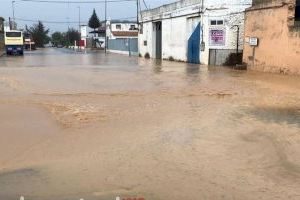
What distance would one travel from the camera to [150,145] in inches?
326

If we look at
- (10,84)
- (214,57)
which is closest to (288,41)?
(214,57)

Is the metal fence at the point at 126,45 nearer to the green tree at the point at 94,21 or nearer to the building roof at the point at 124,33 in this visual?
the building roof at the point at 124,33

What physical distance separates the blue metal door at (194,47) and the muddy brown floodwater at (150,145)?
18191 mm

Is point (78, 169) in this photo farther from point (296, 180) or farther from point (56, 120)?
point (56, 120)

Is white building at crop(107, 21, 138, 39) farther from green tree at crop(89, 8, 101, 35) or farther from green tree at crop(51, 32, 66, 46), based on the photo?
green tree at crop(51, 32, 66, 46)

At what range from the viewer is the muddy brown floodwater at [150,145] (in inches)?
237

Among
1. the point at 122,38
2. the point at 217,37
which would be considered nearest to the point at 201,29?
the point at 217,37

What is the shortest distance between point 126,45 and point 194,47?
28.9 metres

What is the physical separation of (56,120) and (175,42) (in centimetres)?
2946

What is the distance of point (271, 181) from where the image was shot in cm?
634

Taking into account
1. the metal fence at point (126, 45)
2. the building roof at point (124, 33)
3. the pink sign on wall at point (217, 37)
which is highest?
the building roof at point (124, 33)

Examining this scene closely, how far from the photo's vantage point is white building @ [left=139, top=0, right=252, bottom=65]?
30.2 m

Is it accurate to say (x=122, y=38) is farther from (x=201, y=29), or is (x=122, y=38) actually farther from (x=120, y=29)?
(x=201, y=29)

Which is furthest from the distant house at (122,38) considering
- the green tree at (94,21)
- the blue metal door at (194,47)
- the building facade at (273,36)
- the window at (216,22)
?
the building facade at (273,36)
